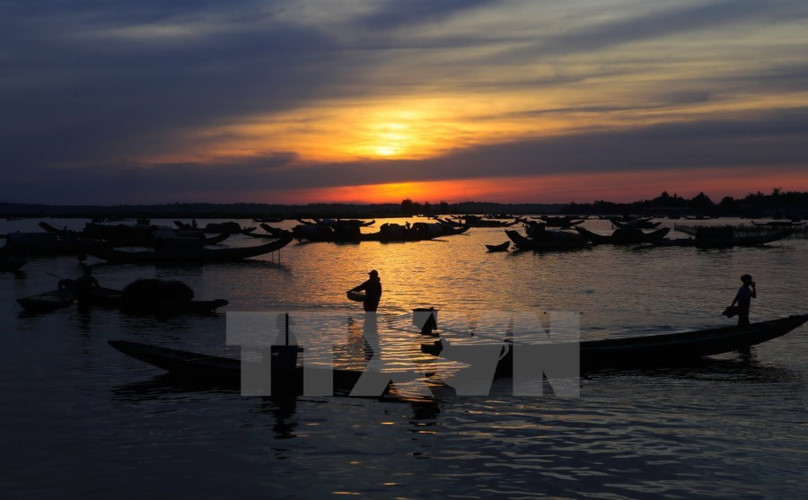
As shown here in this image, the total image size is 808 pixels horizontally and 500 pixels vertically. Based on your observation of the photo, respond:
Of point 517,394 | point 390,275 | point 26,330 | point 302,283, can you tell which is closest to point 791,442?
point 517,394

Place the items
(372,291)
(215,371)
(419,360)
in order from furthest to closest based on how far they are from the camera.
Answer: (372,291), (419,360), (215,371)

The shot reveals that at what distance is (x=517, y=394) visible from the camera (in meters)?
18.3

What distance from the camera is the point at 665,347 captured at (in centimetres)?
2184

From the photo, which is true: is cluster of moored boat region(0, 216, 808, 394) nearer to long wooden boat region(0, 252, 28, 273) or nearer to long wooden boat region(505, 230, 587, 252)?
long wooden boat region(0, 252, 28, 273)

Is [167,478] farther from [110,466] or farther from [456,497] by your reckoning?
Answer: [456,497]

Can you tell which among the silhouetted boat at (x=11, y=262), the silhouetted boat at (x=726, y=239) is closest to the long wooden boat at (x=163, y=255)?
the silhouetted boat at (x=11, y=262)

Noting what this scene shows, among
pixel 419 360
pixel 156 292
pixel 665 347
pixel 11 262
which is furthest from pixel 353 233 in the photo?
pixel 665 347

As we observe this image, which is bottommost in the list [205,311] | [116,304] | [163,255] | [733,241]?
[205,311]

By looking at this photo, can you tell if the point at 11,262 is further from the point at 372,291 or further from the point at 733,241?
the point at 733,241

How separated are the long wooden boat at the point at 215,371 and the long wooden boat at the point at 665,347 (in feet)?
11.3

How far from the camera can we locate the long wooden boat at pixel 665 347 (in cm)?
2108

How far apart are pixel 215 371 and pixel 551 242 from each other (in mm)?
74283

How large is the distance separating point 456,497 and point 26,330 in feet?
75.6

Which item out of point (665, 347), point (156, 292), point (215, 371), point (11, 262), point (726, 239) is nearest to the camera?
point (215, 371)
